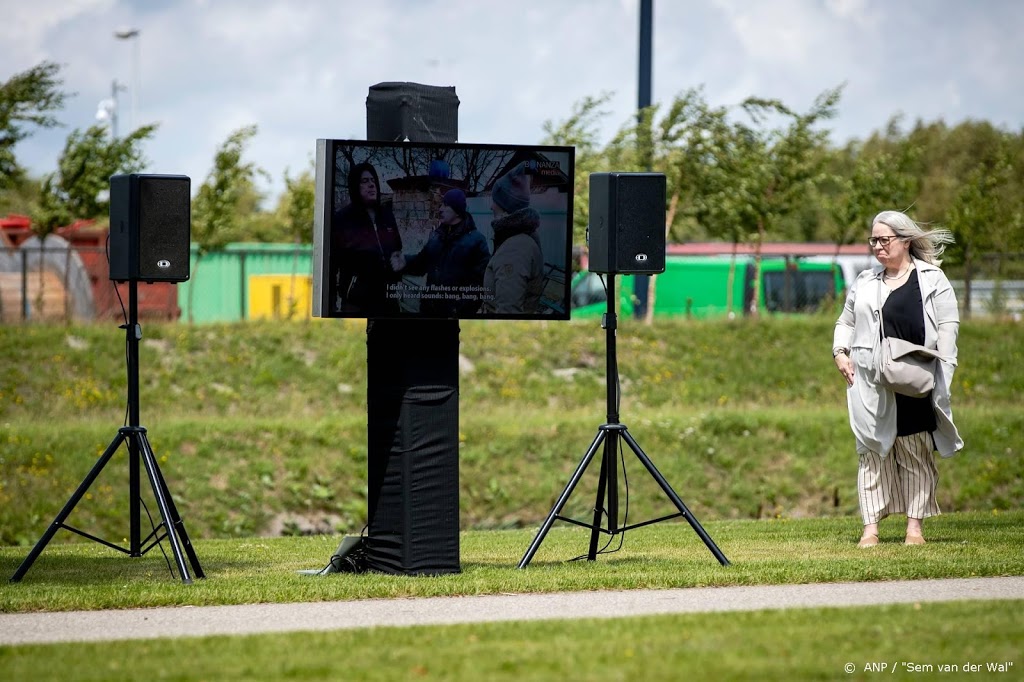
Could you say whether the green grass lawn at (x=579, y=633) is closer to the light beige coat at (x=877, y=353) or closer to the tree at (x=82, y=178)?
the light beige coat at (x=877, y=353)

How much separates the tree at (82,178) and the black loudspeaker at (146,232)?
61.0 feet

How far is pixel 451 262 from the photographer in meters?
8.86

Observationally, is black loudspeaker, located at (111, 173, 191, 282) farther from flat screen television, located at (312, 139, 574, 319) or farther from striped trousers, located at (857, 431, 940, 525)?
striped trousers, located at (857, 431, 940, 525)

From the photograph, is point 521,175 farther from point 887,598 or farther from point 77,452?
point 77,452

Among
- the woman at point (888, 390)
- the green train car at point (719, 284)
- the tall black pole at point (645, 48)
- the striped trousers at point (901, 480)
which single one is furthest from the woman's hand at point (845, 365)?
the green train car at point (719, 284)

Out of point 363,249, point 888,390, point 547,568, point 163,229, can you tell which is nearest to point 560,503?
point 547,568

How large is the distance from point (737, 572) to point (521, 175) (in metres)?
2.82

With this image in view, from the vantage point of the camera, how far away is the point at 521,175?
8.93 metres

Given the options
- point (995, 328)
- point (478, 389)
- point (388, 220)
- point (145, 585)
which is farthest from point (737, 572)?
point (995, 328)

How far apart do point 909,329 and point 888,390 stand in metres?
0.45

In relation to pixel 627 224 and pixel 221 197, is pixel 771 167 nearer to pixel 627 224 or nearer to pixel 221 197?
pixel 221 197

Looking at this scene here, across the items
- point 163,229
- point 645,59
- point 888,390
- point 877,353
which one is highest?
point 645,59

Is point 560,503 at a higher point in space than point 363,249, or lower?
lower

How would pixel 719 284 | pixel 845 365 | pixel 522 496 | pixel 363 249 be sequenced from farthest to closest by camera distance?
pixel 719 284
pixel 522 496
pixel 845 365
pixel 363 249
